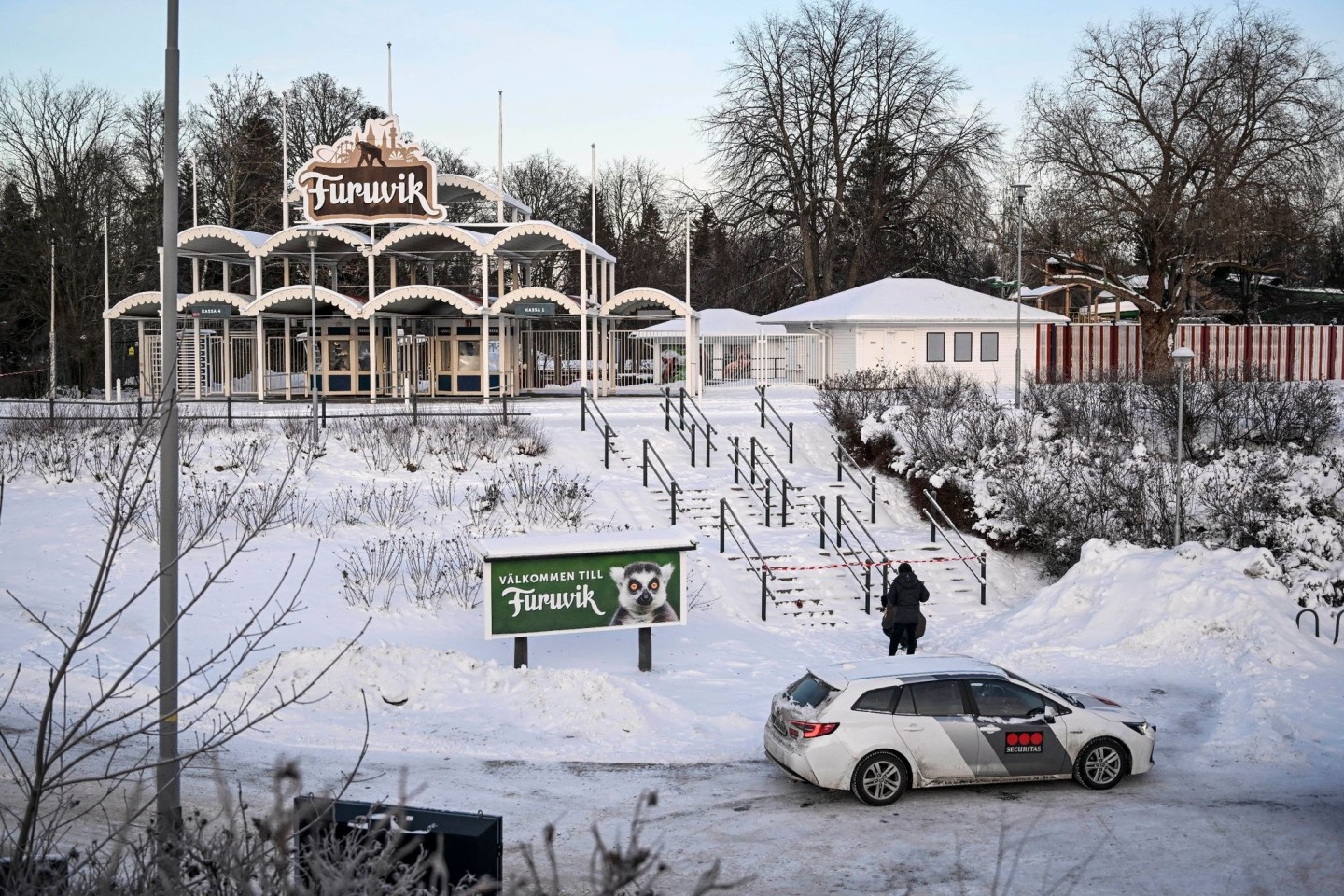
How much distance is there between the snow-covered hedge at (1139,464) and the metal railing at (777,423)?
1.83m

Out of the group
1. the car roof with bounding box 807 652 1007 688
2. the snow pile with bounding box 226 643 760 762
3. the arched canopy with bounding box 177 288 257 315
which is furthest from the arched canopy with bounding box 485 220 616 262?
the car roof with bounding box 807 652 1007 688

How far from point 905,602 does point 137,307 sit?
3022 cm

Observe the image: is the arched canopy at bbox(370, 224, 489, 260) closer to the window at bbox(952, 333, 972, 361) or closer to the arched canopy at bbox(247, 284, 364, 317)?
the arched canopy at bbox(247, 284, 364, 317)

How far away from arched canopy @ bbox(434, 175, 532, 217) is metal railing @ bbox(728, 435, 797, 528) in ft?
53.6

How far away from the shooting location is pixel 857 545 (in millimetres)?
24797

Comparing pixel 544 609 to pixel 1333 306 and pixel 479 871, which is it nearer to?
pixel 479 871

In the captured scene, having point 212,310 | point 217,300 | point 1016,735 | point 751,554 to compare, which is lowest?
point 1016,735

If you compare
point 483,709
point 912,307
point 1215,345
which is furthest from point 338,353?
point 1215,345

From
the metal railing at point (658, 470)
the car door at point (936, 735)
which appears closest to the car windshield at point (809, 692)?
the car door at point (936, 735)

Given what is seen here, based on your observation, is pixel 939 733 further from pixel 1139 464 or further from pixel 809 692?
pixel 1139 464

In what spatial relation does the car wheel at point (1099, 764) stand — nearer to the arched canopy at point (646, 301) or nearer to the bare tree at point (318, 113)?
the arched canopy at point (646, 301)

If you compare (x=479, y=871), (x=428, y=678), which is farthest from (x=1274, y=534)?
(x=479, y=871)

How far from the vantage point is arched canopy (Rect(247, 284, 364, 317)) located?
3694cm

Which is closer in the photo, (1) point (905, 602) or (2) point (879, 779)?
(2) point (879, 779)
